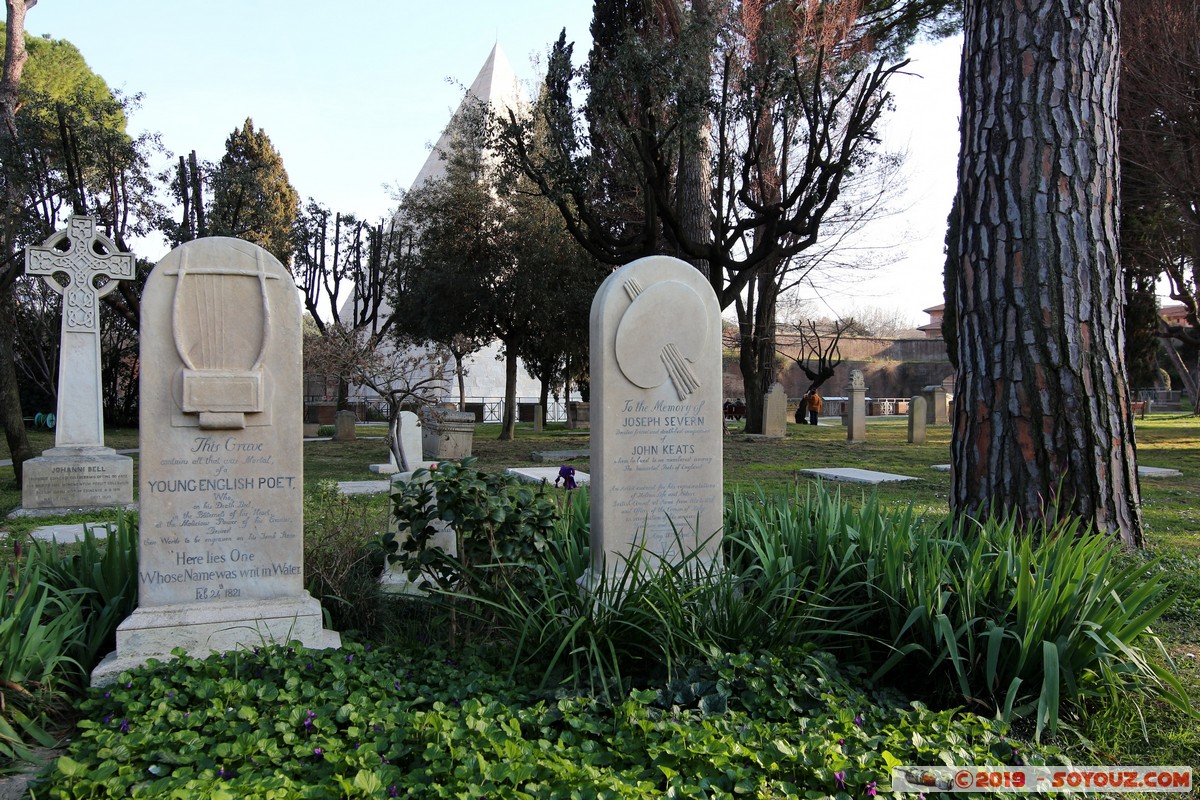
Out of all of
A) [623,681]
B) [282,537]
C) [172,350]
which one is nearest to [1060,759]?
[623,681]

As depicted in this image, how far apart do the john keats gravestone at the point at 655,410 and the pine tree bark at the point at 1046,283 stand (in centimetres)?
179

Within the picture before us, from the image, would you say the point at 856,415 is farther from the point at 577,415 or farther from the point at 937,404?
the point at 577,415

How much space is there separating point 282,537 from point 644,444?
2030 millimetres

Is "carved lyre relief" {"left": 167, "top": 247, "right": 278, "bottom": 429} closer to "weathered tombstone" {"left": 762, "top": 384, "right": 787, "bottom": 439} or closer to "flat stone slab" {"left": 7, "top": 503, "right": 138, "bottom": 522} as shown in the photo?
"flat stone slab" {"left": 7, "top": 503, "right": 138, "bottom": 522}

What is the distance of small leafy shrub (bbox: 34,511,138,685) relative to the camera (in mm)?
3688

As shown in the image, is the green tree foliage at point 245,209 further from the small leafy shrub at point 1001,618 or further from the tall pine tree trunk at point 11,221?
the small leafy shrub at point 1001,618

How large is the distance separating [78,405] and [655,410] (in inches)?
305

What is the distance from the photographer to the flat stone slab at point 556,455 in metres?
14.7

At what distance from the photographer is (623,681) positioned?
3303mm

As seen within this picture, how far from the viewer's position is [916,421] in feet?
62.4

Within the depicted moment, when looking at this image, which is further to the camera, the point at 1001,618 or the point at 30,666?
the point at 1001,618

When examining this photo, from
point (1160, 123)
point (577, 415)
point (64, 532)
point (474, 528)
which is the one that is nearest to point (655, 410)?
point (474, 528)

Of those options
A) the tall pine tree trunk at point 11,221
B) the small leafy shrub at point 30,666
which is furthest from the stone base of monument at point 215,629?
the tall pine tree trunk at point 11,221

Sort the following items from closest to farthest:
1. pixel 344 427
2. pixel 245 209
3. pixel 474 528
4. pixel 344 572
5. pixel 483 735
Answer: pixel 483 735, pixel 474 528, pixel 344 572, pixel 245 209, pixel 344 427
